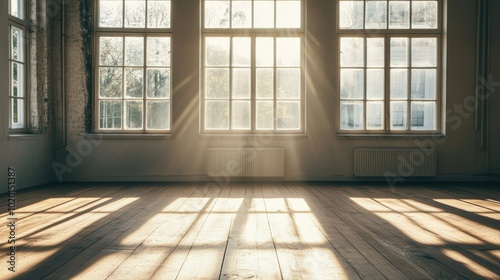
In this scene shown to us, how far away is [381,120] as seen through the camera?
7680 mm

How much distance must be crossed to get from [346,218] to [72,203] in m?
3.22

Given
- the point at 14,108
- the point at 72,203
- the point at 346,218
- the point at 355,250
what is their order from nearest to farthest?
the point at 355,250 < the point at 346,218 < the point at 72,203 < the point at 14,108

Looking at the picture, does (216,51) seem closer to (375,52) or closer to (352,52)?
(352,52)

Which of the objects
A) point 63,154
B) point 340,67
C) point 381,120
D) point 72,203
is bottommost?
point 72,203

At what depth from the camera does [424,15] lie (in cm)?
770

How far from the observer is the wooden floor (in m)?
2.67

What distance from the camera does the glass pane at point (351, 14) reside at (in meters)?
7.67

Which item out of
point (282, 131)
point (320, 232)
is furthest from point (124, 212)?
point (282, 131)

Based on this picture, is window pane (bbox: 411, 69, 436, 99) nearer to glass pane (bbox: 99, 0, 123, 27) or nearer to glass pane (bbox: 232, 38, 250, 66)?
glass pane (bbox: 232, 38, 250, 66)

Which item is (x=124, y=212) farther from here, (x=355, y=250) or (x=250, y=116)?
(x=250, y=116)

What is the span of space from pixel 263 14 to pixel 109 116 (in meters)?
3.25

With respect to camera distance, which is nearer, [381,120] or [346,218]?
[346,218]

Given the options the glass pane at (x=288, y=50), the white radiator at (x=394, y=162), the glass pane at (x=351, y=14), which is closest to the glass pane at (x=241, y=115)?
the glass pane at (x=288, y=50)

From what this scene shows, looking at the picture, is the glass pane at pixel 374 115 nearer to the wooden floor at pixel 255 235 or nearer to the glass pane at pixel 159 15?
the wooden floor at pixel 255 235
